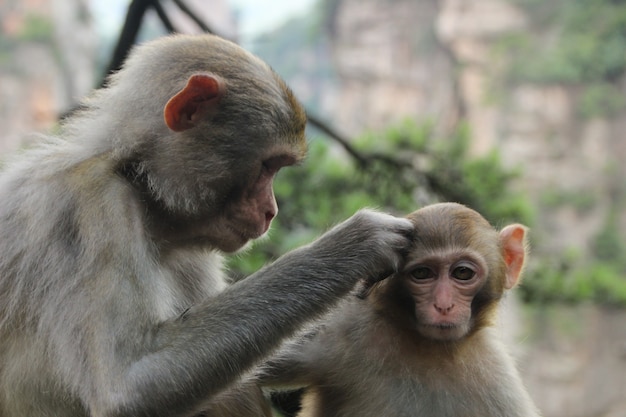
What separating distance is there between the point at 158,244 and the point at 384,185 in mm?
5095

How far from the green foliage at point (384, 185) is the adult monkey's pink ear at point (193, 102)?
4.35 metres

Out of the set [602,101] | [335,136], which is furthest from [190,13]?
[602,101]

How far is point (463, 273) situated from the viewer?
2936mm

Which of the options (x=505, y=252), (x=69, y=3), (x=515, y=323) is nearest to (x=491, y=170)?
(x=505, y=252)

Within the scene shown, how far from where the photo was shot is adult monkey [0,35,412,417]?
252cm

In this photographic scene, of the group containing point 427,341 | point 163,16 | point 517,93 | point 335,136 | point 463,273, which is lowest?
point 517,93

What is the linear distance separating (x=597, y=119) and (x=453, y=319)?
29.2 meters

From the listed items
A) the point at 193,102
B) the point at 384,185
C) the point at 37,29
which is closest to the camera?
the point at 193,102

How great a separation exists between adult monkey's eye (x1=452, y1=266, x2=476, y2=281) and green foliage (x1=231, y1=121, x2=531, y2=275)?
14.1ft

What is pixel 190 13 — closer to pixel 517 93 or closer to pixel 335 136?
pixel 335 136

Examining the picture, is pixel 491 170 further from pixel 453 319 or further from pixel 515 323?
pixel 515 323

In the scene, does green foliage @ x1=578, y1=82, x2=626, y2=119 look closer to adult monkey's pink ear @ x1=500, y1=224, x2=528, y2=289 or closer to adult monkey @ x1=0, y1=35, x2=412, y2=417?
adult monkey's pink ear @ x1=500, y1=224, x2=528, y2=289

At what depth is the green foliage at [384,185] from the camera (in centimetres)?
764

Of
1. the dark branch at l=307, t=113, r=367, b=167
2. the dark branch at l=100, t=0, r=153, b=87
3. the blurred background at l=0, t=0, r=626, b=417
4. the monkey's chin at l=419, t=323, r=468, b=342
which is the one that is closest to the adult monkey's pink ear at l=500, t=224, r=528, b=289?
the monkey's chin at l=419, t=323, r=468, b=342
